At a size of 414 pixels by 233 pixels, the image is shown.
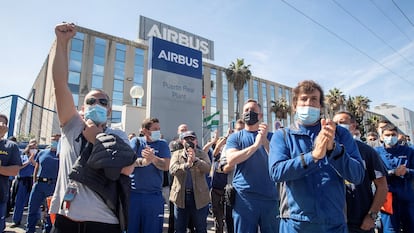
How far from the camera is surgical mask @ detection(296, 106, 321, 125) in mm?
2209

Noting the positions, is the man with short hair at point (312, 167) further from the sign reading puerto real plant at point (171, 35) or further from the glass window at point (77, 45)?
the glass window at point (77, 45)

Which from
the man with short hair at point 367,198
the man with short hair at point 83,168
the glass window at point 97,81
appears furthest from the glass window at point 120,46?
the man with short hair at point 367,198

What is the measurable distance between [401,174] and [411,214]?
578mm

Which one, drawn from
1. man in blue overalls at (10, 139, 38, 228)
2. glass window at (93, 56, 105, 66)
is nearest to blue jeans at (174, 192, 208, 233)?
man in blue overalls at (10, 139, 38, 228)

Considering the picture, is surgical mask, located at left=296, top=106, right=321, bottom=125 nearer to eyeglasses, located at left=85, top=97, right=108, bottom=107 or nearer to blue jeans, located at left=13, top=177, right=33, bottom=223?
eyeglasses, located at left=85, top=97, right=108, bottom=107

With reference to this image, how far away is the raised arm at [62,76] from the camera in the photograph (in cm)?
209

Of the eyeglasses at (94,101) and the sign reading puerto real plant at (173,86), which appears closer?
the eyeglasses at (94,101)

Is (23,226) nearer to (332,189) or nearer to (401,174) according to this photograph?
(332,189)

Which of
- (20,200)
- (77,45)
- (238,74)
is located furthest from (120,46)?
(20,200)

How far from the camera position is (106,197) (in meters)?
1.98

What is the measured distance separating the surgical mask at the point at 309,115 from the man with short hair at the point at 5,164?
167 inches

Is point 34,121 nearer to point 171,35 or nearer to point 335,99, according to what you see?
point 171,35

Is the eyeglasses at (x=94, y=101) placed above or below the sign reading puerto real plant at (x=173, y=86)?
below

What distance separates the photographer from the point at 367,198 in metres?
2.85
